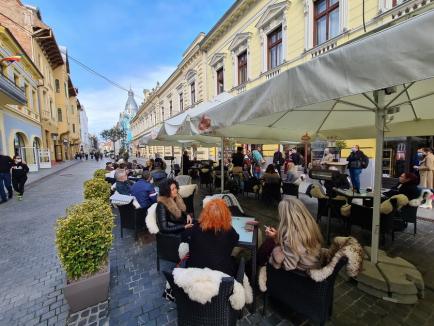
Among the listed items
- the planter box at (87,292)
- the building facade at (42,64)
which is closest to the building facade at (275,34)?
the planter box at (87,292)

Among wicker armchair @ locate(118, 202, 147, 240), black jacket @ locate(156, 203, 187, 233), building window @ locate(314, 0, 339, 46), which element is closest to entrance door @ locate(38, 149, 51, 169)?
wicker armchair @ locate(118, 202, 147, 240)

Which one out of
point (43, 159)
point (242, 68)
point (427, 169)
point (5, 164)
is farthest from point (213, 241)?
point (43, 159)

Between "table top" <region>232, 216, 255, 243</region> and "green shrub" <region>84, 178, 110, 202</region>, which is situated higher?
"green shrub" <region>84, 178, 110, 202</region>

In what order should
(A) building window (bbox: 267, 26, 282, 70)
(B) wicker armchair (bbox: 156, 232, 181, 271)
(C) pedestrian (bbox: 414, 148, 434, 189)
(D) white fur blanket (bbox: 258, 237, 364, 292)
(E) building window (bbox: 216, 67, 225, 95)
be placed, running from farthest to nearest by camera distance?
1. (E) building window (bbox: 216, 67, 225, 95)
2. (A) building window (bbox: 267, 26, 282, 70)
3. (C) pedestrian (bbox: 414, 148, 434, 189)
4. (B) wicker armchair (bbox: 156, 232, 181, 271)
5. (D) white fur blanket (bbox: 258, 237, 364, 292)

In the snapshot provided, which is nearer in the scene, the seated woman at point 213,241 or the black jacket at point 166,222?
the seated woman at point 213,241

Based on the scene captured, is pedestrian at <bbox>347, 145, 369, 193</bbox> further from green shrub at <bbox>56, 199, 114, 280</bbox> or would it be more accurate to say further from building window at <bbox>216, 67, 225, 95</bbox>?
building window at <bbox>216, 67, 225, 95</bbox>

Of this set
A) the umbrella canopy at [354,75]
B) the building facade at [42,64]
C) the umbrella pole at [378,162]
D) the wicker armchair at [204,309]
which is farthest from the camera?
the building facade at [42,64]

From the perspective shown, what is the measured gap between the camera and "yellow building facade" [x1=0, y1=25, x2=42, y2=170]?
11.6 m

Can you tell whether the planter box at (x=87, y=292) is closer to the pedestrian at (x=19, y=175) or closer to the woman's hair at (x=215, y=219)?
the woman's hair at (x=215, y=219)

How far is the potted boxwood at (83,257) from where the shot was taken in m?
2.21

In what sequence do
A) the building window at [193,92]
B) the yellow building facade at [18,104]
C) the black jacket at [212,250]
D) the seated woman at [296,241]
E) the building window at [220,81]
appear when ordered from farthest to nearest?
1. the building window at [193,92]
2. the building window at [220,81]
3. the yellow building facade at [18,104]
4. the black jacket at [212,250]
5. the seated woman at [296,241]

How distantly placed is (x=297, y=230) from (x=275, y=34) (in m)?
12.0

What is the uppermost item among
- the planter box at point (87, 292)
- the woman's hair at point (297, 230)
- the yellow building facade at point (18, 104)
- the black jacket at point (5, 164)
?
the yellow building facade at point (18, 104)

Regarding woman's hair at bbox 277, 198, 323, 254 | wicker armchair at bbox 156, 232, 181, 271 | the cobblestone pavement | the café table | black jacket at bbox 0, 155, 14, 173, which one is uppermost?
black jacket at bbox 0, 155, 14, 173
